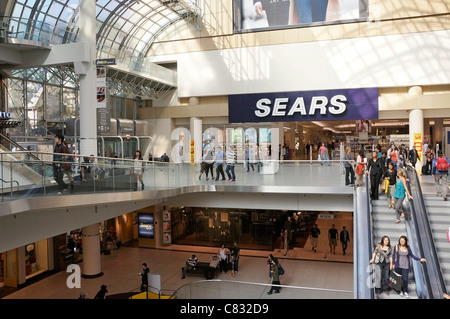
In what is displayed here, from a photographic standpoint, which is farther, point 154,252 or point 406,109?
point 406,109

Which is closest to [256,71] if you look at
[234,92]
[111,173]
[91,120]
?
[234,92]

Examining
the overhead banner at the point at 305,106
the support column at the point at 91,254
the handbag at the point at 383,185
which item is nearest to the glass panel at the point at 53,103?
the support column at the point at 91,254

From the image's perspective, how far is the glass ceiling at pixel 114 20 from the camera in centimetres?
2208

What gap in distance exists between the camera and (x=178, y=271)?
2009cm

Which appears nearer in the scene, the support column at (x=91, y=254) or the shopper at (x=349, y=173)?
the shopper at (x=349, y=173)

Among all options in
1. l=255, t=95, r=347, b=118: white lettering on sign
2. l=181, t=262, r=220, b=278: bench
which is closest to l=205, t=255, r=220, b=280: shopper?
l=181, t=262, r=220, b=278: bench

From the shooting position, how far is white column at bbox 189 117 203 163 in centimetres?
2981

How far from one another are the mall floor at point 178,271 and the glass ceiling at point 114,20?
12.1 meters

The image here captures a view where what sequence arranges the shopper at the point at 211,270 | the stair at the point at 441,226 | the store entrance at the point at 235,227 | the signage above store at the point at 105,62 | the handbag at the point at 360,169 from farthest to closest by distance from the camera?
the store entrance at the point at 235,227 → the shopper at the point at 211,270 → the signage above store at the point at 105,62 → the handbag at the point at 360,169 → the stair at the point at 441,226

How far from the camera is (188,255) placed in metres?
23.2

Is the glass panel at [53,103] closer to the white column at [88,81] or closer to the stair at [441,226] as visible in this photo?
the white column at [88,81]

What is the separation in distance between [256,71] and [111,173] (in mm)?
17598

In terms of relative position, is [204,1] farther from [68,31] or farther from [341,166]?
[341,166]
